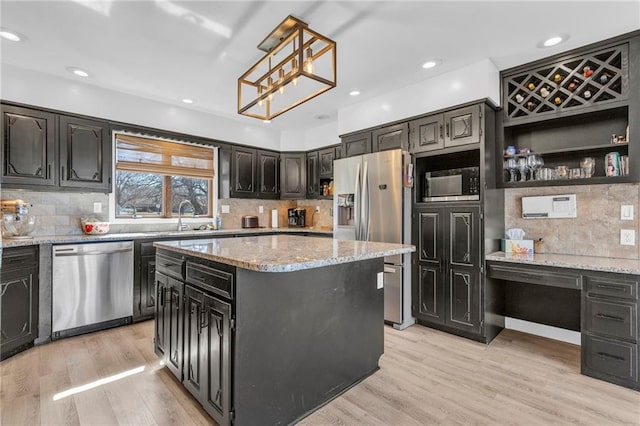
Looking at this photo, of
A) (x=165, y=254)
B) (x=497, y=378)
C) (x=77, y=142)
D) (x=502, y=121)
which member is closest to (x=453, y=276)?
(x=497, y=378)

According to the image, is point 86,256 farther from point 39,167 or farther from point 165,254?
point 165,254

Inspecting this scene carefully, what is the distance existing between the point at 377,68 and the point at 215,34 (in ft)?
5.07

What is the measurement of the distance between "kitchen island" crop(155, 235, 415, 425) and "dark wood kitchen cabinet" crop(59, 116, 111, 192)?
74.5 inches

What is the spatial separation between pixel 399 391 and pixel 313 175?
11.9ft

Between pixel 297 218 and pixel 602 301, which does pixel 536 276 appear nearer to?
pixel 602 301

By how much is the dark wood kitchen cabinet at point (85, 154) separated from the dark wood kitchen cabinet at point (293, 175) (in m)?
2.51

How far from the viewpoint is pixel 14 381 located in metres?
2.25

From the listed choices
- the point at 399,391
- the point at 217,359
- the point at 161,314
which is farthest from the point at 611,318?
the point at 161,314

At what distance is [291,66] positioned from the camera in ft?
9.04

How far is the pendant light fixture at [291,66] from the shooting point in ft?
6.59

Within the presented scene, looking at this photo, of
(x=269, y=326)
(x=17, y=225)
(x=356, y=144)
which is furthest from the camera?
(x=356, y=144)

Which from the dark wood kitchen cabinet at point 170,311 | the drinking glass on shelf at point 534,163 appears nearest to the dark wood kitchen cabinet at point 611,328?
the drinking glass on shelf at point 534,163

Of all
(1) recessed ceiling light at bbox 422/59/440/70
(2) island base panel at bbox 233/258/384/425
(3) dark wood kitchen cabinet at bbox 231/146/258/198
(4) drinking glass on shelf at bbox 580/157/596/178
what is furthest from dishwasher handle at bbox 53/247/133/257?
(4) drinking glass on shelf at bbox 580/157/596/178

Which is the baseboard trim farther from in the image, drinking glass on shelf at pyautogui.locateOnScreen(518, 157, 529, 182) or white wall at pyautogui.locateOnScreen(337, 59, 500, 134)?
white wall at pyautogui.locateOnScreen(337, 59, 500, 134)
